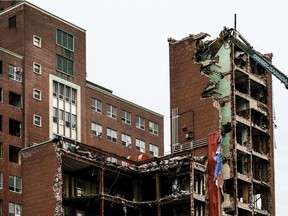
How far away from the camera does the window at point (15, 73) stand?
128512 mm

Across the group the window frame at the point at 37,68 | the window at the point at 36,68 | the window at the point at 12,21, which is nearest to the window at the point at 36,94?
the window frame at the point at 37,68

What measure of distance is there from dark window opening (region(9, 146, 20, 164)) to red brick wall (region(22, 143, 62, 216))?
9.01m

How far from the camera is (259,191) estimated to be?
416 ft

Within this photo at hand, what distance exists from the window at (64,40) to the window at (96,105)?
361 inches

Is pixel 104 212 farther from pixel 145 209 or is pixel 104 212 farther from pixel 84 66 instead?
pixel 84 66

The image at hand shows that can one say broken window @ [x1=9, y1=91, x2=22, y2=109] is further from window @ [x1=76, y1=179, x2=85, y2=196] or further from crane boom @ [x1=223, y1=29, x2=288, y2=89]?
crane boom @ [x1=223, y1=29, x2=288, y2=89]

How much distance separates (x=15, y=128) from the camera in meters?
128

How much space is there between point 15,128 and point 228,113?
88.2 ft

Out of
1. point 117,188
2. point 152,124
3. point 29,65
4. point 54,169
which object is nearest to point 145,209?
point 117,188

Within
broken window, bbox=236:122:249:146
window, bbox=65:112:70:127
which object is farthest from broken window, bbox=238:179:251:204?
window, bbox=65:112:70:127

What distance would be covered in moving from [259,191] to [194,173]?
12.7 metres

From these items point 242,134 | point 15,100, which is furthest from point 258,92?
point 15,100

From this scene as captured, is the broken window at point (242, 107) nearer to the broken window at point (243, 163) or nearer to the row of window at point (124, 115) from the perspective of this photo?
the broken window at point (243, 163)

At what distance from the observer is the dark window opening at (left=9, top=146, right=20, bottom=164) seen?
126 metres
